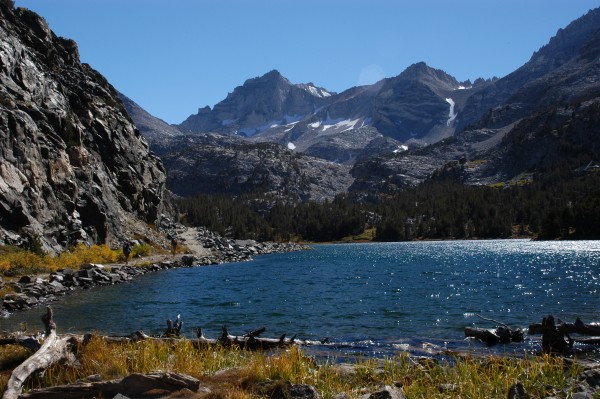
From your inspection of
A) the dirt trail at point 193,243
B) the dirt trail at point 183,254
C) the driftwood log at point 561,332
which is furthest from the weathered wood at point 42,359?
the dirt trail at point 193,243

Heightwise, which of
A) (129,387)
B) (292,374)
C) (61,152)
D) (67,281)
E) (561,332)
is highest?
(61,152)

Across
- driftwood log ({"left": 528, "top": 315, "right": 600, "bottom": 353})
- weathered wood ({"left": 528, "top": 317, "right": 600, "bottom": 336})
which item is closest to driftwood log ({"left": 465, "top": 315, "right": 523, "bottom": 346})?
driftwood log ({"left": 528, "top": 315, "right": 600, "bottom": 353})

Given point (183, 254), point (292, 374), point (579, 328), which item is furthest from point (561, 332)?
point (183, 254)

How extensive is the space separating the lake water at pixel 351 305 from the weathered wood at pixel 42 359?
43.0 feet

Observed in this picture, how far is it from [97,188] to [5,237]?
27.8 meters

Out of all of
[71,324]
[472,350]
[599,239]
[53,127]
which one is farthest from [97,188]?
[599,239]

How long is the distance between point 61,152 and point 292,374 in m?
71.2

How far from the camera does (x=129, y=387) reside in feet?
38.2

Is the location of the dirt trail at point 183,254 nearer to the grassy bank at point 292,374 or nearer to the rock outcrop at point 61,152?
the rock outcrop at point 61,152

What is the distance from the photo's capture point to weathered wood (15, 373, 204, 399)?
38.1 feet

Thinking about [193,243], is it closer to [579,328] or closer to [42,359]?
[579,328]

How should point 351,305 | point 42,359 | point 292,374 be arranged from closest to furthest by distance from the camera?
1. point 42,359
2. point 292,374
3. point 351,305

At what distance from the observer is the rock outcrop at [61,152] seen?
60594 mm

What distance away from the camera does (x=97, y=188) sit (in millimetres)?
81188
